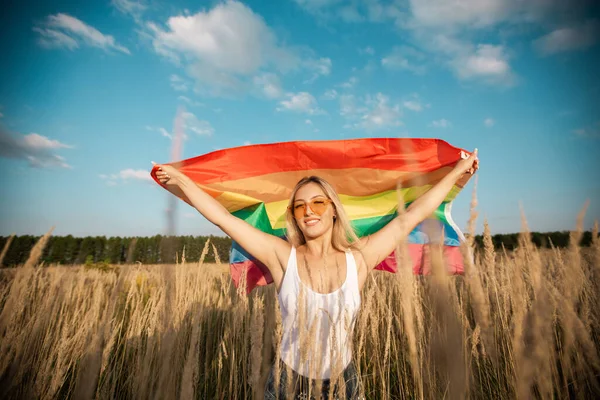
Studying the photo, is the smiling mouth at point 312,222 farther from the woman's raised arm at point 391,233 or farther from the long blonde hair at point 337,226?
the woman's raised arm at point 391,233

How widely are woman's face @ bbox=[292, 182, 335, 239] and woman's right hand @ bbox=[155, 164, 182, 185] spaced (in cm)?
102

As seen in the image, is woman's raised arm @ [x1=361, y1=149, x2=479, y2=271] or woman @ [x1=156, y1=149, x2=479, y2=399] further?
woman's raised arm @ [x1=361, y1=149, x2=479, y2=271]

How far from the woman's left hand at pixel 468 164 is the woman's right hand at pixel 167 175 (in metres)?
2.51

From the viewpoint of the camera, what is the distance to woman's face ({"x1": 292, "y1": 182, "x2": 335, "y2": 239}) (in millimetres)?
2330

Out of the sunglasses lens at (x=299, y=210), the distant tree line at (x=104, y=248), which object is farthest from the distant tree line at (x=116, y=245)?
the sunglasses lens at (x=299, y=210)

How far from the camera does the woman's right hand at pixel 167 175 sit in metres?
2.54

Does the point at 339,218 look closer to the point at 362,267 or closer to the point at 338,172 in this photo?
the point at 362,267

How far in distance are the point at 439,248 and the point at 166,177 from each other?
257cm

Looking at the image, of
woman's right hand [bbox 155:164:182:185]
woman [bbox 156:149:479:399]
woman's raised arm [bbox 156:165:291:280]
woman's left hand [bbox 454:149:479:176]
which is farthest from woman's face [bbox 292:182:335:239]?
woman's left hand [bbox 454:149:479:176]

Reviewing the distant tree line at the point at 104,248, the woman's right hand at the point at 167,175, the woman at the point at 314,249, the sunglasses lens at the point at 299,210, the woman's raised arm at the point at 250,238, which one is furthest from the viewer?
the distant tree line at the point at 104,248

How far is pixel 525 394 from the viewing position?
2.28ft

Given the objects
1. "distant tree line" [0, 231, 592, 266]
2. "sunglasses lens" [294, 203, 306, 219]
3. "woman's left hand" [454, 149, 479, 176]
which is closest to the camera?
"sunglasses lens" [294, 203, 306, 219]

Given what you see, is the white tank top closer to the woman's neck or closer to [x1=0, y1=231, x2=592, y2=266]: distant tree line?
the woman's neck

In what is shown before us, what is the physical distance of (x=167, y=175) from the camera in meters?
2.70
